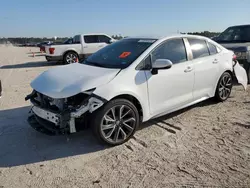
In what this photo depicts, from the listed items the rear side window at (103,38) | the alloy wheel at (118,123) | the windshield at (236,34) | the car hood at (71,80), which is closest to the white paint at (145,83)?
the car hood at (71,80)

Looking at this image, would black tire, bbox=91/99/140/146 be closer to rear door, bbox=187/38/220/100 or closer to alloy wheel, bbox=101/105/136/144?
alloy wheel, bbox=101/105/136/144

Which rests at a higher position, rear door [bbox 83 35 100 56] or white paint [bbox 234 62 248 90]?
rear door [bbox 83 35 100 56]

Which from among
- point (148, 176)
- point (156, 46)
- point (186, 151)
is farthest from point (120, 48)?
point (148, 176)

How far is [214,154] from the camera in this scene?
3.59 m

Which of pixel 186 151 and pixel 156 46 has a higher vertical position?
pixel 156 46

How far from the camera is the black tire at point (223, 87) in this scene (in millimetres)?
5672

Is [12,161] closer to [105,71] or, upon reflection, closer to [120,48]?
[105,71]

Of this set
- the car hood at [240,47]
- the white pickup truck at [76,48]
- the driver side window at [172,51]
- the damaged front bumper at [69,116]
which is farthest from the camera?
the white pickup truck at [76,48]

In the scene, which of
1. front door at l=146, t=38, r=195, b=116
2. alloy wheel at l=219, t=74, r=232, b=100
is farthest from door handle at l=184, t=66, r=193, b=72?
alloy wheel at l=219, t=74, r=232, b=100

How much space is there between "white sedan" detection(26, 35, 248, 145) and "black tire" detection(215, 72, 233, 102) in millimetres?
559

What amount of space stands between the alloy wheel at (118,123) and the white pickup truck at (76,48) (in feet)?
36.5

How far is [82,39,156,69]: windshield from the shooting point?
4224 millimetres

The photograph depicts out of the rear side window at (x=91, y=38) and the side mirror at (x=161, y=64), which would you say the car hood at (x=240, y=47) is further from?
the rear side window at (x=91, y=38)

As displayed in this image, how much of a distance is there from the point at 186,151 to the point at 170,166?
0.50m
